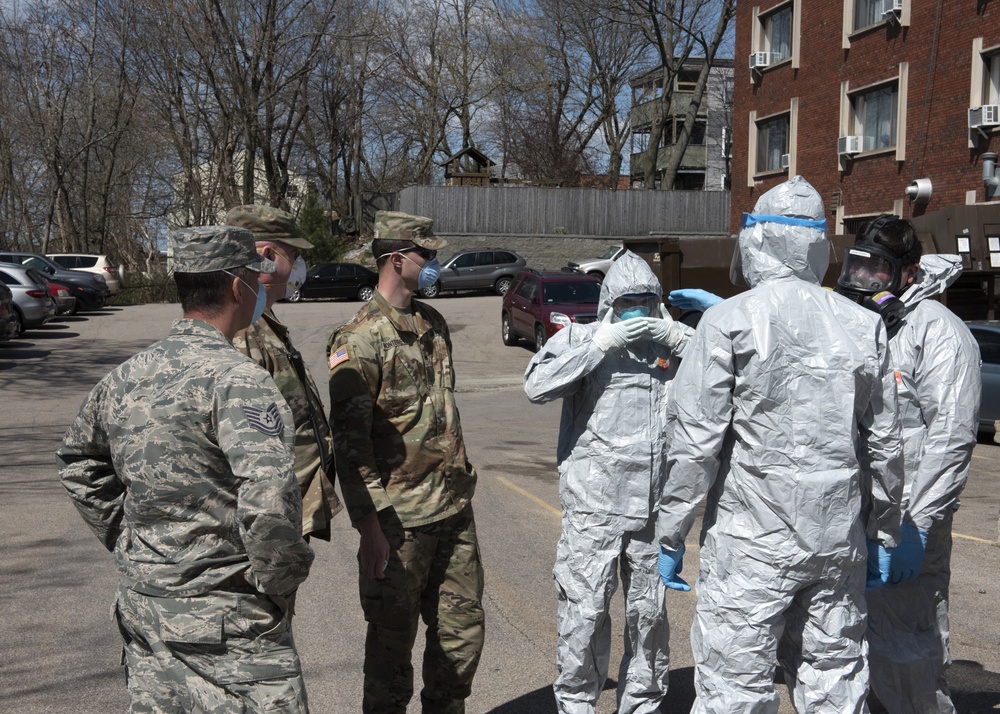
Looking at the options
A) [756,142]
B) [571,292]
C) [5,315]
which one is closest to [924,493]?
[571,292]

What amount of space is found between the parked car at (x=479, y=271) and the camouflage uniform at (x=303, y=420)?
28.3 metres

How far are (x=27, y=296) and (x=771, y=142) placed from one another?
2017 cm

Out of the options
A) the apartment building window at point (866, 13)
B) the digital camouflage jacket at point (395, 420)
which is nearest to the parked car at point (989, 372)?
the digital camouflage jacket at point (395, 420)

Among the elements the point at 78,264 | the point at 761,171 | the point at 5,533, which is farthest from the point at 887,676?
the point at 78,264

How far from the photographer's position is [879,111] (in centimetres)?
2381

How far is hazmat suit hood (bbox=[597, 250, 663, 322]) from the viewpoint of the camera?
4.21 metres

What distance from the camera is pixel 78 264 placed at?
31.1 m

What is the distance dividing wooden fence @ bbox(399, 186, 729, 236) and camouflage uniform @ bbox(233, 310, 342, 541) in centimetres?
3579

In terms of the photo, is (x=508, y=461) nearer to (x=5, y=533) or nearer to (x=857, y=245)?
(x=5, y=533)

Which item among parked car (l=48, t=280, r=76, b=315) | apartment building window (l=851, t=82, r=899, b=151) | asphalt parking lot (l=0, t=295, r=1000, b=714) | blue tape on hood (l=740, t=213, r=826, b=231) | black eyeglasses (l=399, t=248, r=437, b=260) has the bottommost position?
asphalt parking lot (l=0, t=295, r=1000, b=714)

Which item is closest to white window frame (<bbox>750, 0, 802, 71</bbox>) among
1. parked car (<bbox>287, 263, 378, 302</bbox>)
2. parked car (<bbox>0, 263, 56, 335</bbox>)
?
parked car (<bbox>287, 263, 378, 302</bbox>)

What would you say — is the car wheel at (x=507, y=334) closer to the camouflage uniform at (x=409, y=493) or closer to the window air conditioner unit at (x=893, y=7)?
the window air conditioner unit at (x=893, y=7)

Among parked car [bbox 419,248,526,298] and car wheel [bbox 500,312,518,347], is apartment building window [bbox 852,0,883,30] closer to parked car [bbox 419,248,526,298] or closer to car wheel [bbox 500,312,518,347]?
car wheel [bbox 500,312,518,347]

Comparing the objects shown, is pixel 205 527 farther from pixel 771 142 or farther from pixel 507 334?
pixel 771 142
